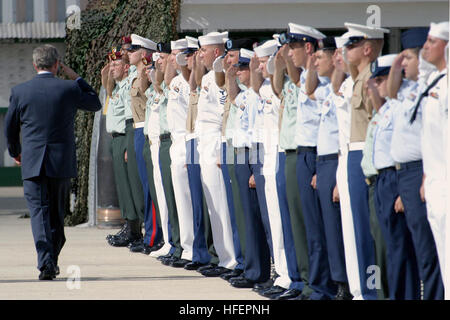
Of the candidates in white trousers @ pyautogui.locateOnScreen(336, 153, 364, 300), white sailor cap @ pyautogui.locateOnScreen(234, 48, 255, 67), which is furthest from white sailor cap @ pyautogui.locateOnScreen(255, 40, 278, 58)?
white trousers @ pyautogui.locateOnScreen(336, 153, 364, 300)

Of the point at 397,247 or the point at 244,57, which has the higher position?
the point at 244,57

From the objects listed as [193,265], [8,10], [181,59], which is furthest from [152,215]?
[8,10]

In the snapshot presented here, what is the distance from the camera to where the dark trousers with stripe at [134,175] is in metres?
11.2

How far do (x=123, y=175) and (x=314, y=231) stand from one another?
4589 mm

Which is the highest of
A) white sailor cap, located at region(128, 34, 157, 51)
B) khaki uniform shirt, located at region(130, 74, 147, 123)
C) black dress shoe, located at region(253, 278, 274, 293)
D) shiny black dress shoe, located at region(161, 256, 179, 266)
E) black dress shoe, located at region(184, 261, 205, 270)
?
white sailor cap, located at region(128, 34, 157, 51)

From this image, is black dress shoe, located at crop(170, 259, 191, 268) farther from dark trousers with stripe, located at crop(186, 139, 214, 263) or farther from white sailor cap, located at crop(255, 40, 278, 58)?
white sailor cap, located at crop(255, 40, 278, 58)

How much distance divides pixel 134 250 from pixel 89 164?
2.77m

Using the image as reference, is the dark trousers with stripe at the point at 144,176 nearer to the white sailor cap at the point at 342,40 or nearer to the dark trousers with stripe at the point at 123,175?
the dark trousers with stripe at the point at 123,175

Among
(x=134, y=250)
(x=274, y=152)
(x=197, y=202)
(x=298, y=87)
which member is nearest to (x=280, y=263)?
(x=274, y=152)

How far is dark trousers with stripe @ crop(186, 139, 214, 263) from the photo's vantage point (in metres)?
9.57

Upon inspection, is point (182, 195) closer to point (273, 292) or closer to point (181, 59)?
point (181, 59)

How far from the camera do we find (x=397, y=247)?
6.29 m

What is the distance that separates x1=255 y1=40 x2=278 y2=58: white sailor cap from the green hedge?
18.2 ft

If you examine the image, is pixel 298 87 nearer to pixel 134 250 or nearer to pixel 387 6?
pixel 134 250
